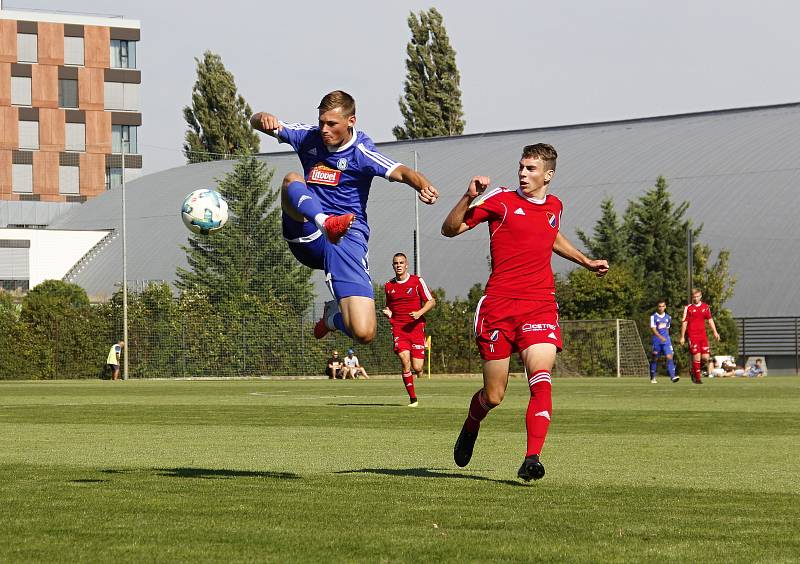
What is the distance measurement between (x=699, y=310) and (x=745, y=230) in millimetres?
19187

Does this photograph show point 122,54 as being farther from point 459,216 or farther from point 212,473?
point 459,216

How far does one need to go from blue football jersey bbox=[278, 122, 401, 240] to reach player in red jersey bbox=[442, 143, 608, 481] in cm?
115

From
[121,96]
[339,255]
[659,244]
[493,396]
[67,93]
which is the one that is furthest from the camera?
[121,96]

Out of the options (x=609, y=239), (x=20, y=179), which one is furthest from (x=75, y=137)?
(x=609, y=239)

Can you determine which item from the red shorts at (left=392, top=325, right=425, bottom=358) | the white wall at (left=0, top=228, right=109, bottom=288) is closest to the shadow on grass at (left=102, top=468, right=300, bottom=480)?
the red shorts at (left=392, top=325, right=425, bottom=358)

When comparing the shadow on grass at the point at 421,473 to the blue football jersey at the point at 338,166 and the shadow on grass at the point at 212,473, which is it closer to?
the shadow on grass at the point at 212,473

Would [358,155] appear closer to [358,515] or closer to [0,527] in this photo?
[358,515]

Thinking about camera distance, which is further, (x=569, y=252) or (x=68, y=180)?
(x=68, y=180)

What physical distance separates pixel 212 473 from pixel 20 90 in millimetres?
96079

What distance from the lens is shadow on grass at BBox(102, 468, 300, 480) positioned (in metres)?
10.4

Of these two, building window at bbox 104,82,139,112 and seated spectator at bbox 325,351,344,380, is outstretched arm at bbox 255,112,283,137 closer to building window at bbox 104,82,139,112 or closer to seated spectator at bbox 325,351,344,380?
seated spectator at bbox 325,351,344,380

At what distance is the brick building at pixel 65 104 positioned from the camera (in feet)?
330

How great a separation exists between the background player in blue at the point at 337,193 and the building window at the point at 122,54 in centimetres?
9783

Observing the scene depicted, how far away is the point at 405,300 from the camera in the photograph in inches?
933
